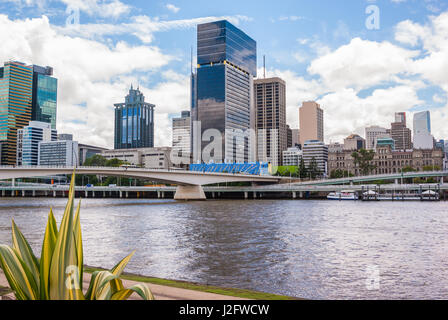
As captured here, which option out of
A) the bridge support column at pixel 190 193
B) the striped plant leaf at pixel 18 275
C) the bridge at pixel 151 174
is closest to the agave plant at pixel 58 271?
the striped plant leaf at pixel 18 275

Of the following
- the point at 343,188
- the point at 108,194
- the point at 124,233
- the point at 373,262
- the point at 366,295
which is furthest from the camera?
the point at 108,194

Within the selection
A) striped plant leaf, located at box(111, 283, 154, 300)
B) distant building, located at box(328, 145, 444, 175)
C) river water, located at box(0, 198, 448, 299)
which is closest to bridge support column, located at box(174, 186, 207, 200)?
river water, located at box(0, 198, 448, 299)

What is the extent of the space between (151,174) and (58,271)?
258ft

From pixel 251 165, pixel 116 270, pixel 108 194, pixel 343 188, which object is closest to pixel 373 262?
pixel 116 270

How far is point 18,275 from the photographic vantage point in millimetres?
5320

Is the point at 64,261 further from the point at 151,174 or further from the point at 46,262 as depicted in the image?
the point at 151,174

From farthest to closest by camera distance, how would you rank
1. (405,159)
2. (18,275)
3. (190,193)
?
(405,159)
(190,193)
(18,275)

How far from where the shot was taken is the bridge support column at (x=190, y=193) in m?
97.2

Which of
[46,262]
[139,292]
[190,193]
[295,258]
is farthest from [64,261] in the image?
[190,193]

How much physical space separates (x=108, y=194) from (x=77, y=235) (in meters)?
139

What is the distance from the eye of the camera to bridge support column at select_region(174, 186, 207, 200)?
97250 millimetres

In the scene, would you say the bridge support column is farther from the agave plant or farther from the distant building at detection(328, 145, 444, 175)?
the distant building at detection(328, 145, 444, 175)
